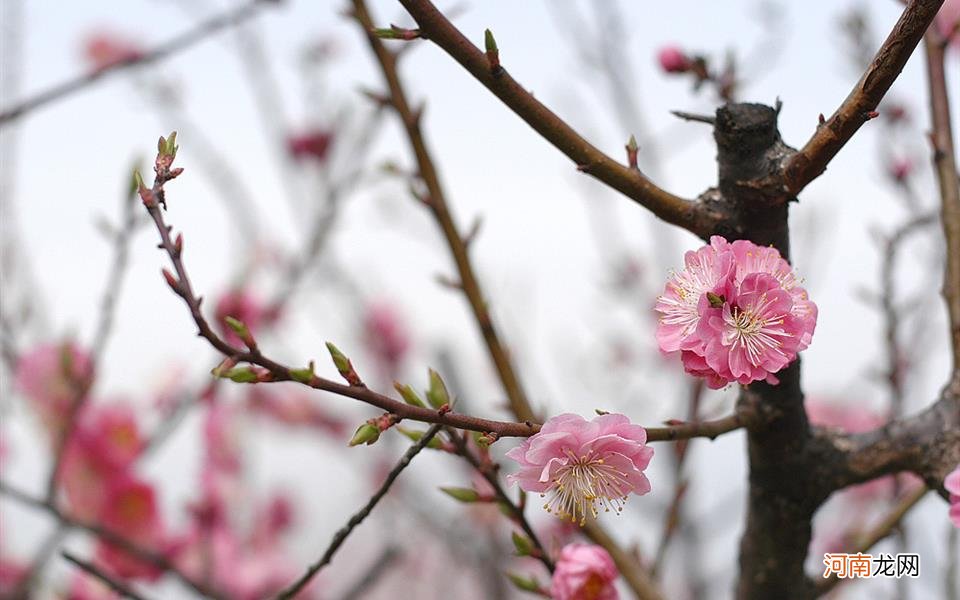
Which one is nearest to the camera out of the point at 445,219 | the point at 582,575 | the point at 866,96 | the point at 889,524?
the point at 866,96

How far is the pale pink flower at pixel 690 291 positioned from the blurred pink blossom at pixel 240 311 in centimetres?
117

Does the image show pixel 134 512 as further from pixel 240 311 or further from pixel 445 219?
pixel 445 219

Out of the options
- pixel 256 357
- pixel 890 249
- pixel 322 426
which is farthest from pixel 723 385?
pixel 322 426

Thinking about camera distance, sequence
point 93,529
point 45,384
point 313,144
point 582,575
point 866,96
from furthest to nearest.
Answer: point 313,144, point 45,384, point 93,529, point 582,575, point 866,96

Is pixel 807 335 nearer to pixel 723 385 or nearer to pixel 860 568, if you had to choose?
pixel 723 385

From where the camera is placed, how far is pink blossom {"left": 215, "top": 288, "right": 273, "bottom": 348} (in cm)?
176

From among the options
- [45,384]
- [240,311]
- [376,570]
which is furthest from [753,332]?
[45,384]

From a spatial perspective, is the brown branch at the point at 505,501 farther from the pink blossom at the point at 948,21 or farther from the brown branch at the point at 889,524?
the pink blossom at the point at 948,21

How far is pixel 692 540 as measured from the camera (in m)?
2.58

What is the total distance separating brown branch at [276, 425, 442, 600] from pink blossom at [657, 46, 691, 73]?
0.59 metres

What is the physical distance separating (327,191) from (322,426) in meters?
1.53

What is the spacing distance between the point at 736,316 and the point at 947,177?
2.01 feet

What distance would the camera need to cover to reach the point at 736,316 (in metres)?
0.57

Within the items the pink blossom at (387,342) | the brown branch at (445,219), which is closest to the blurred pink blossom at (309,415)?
the pink blossom at (387,342)
